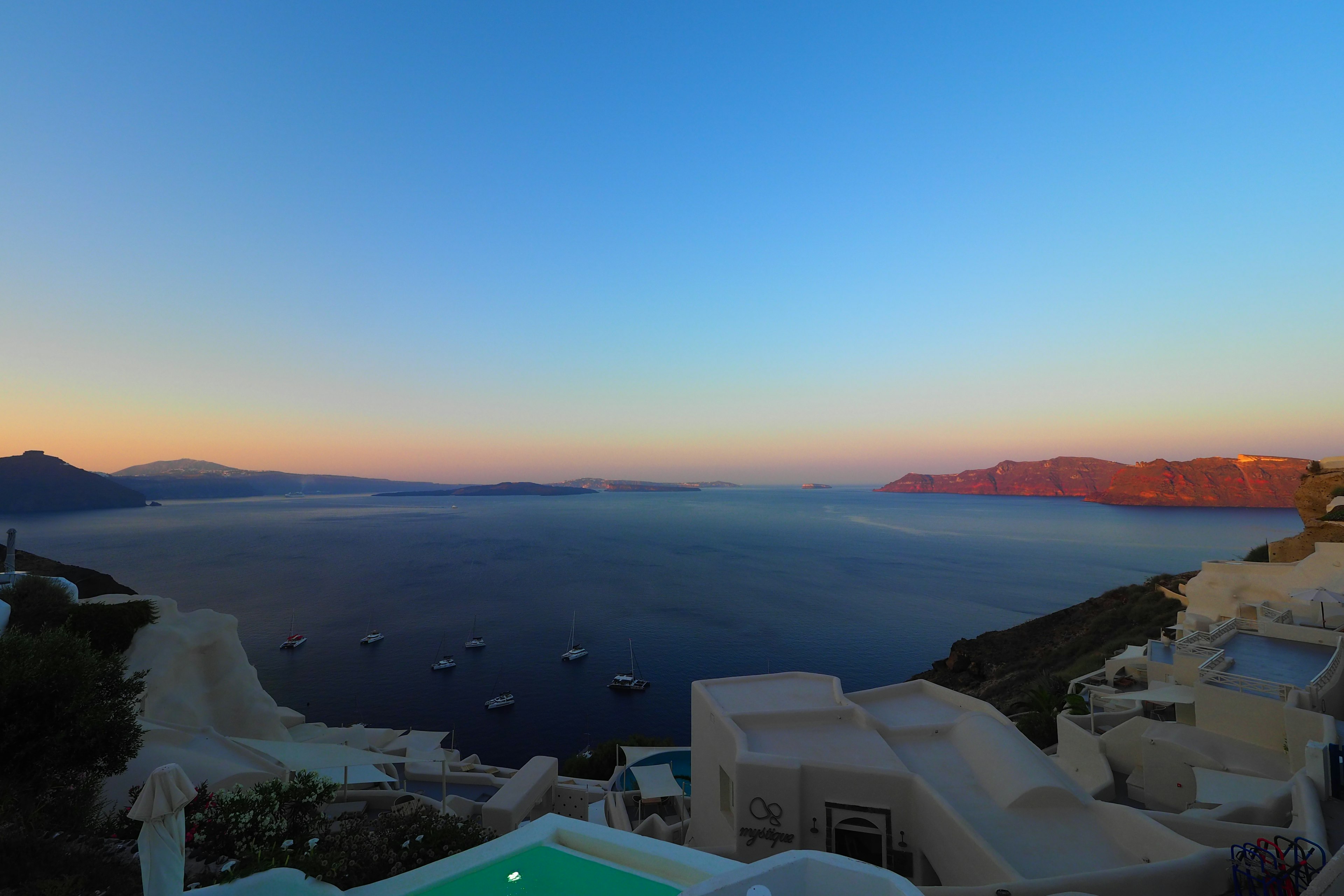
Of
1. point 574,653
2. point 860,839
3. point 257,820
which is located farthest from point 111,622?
point 574,653

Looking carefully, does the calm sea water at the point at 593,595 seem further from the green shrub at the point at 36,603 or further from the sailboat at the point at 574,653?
the green shrub at the point at 36,603

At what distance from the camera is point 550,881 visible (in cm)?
541

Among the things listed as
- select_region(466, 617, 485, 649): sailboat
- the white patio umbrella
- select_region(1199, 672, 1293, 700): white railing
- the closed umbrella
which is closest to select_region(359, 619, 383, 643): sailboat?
select_region(466, 617, 485, 649): sailboat

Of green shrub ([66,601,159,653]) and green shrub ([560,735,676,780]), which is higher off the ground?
green shrub ([66,601,159,653])

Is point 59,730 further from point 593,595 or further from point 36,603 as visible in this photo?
point 593,595

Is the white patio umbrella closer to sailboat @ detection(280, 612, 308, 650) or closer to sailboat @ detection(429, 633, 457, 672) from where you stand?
sailboat @ detection(429, 633, 457, 672)

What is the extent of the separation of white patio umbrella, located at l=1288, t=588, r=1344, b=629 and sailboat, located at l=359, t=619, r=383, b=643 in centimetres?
5324

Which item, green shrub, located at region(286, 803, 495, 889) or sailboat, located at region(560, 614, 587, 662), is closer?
green shrub, located at region(286, 803, 495, 889)

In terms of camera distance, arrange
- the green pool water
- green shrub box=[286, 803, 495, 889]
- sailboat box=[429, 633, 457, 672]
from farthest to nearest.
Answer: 1. sailboat box=[429, 633, 457, 672]
2. green shrub box=[286, 803, 495, 889]
3. the green pool water

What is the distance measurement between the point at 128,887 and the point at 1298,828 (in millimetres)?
13036

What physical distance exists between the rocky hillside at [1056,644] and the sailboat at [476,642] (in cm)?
3282

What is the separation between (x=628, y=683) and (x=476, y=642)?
48.2 ft

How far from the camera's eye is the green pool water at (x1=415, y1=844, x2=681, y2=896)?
515 cm

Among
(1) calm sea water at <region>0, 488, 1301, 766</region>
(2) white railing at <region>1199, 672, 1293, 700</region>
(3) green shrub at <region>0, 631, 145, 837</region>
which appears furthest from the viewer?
(1) calm sea water at <region>0, 488, 1301, 766</region>
